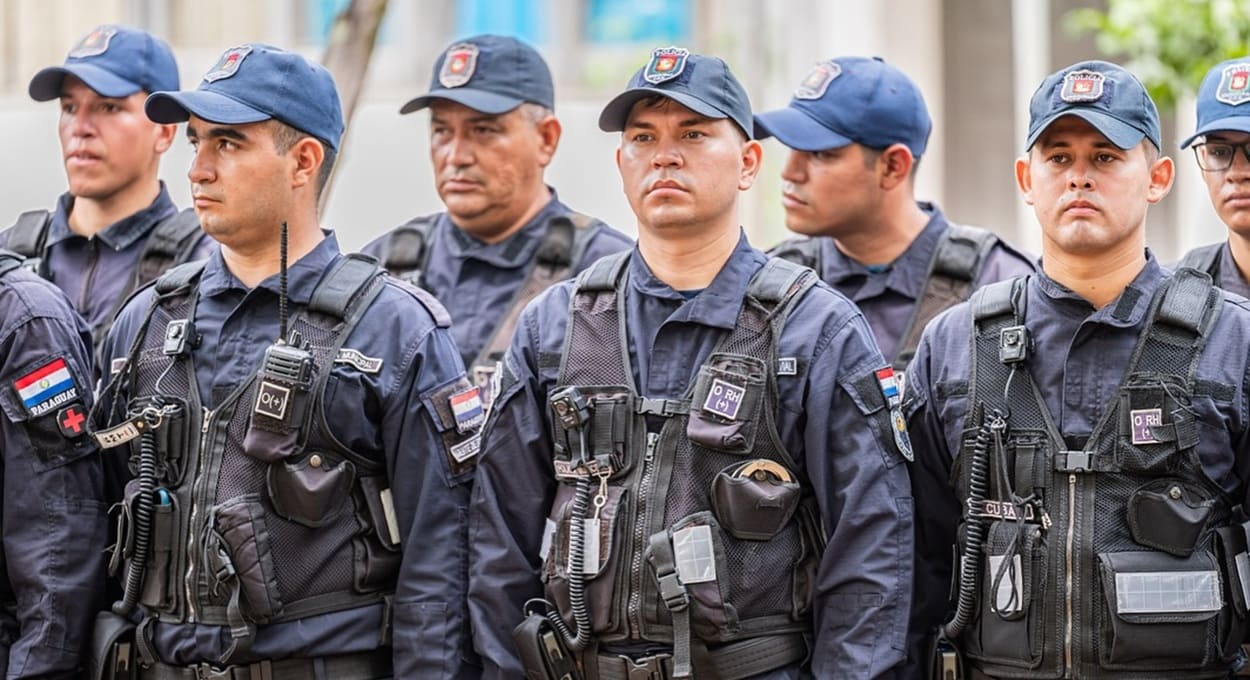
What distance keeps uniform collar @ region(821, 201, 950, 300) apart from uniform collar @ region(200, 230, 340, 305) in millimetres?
1994

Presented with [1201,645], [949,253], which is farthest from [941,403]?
[949,253]

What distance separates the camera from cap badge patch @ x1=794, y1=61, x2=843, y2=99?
226 inches

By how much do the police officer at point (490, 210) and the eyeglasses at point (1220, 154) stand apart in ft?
6.42

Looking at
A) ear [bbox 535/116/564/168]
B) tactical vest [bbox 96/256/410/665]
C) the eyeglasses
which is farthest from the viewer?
ear [bbox 535/116/564/168]

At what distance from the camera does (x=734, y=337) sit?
403 centimetres

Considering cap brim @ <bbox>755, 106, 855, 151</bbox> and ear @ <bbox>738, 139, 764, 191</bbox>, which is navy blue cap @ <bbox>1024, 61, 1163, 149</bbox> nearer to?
ear @ <bbox>738, 139, 764, 191</bbox>

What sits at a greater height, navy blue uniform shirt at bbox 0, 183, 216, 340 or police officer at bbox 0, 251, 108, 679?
navy blue uniform shirt at bbox 0, 183, 216, 340

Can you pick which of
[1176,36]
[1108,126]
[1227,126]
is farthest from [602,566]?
[1176,36]

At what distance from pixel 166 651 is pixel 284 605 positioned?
1.12ft

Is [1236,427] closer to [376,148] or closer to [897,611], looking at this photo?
[897,611]

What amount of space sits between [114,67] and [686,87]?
7.75 ft

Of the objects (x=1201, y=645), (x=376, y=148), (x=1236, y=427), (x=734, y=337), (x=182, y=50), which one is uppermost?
(x=182, y=50)

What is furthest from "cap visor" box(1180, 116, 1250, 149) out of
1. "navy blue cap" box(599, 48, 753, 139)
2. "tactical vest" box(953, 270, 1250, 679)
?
"navy blue cap" box(599, 48, 753, 139)

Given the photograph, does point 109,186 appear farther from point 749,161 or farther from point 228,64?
point 749,161
